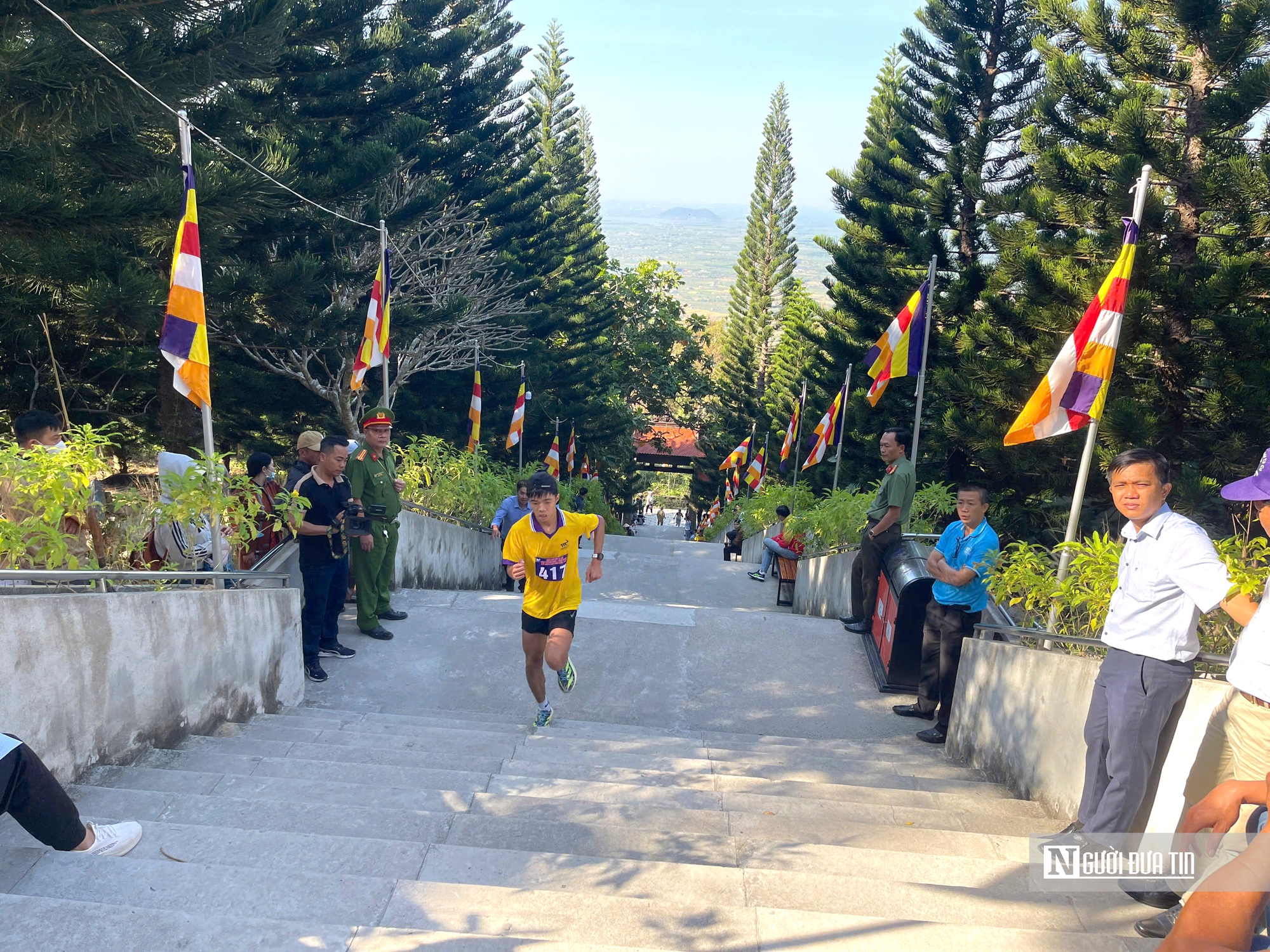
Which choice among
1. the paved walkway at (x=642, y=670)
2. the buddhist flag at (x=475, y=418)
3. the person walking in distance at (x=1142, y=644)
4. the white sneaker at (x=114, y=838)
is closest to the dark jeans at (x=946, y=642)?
the paved walkway at (x=642, y=670)

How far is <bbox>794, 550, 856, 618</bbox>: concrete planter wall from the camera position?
902cm

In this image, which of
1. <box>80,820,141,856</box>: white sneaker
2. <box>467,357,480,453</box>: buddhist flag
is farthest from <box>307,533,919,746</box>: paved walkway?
<box>467,357,480,453</box>: buddhist flag

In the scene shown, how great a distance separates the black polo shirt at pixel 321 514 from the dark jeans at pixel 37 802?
2.91m

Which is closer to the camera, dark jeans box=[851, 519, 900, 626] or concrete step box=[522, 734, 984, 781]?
concrete step box=[522, 734, 984, 781]

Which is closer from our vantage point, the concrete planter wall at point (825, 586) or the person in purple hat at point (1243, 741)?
the person in purple hat at point (1243, 741)

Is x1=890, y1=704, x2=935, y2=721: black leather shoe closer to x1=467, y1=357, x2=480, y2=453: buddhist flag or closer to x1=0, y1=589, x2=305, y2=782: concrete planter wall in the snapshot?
x1=0, y1=589, x2=305, y2=782: concrete planter wall

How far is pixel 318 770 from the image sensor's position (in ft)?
13.0

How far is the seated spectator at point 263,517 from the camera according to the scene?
573cm

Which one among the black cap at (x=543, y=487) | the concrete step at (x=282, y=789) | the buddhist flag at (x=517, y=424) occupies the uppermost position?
the buddhist flag at (x=517, y=424)

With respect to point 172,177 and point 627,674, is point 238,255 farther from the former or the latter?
point 627,674

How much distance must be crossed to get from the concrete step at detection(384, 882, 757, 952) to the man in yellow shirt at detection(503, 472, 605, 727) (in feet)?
7.00

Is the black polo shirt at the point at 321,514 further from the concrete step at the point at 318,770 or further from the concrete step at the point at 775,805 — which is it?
the concrete step at the point at 775,805

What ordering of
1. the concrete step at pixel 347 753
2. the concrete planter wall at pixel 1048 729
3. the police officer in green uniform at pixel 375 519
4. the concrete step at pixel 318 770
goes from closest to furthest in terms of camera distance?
1. the concrete planter wall at pixel 1048 729
2. the concrete step at pixel 318 770
3. the concrete step at pixel 347 753
4. the police officer in green uniform at pixel 375 519

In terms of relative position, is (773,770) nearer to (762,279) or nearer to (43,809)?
(43,809)
